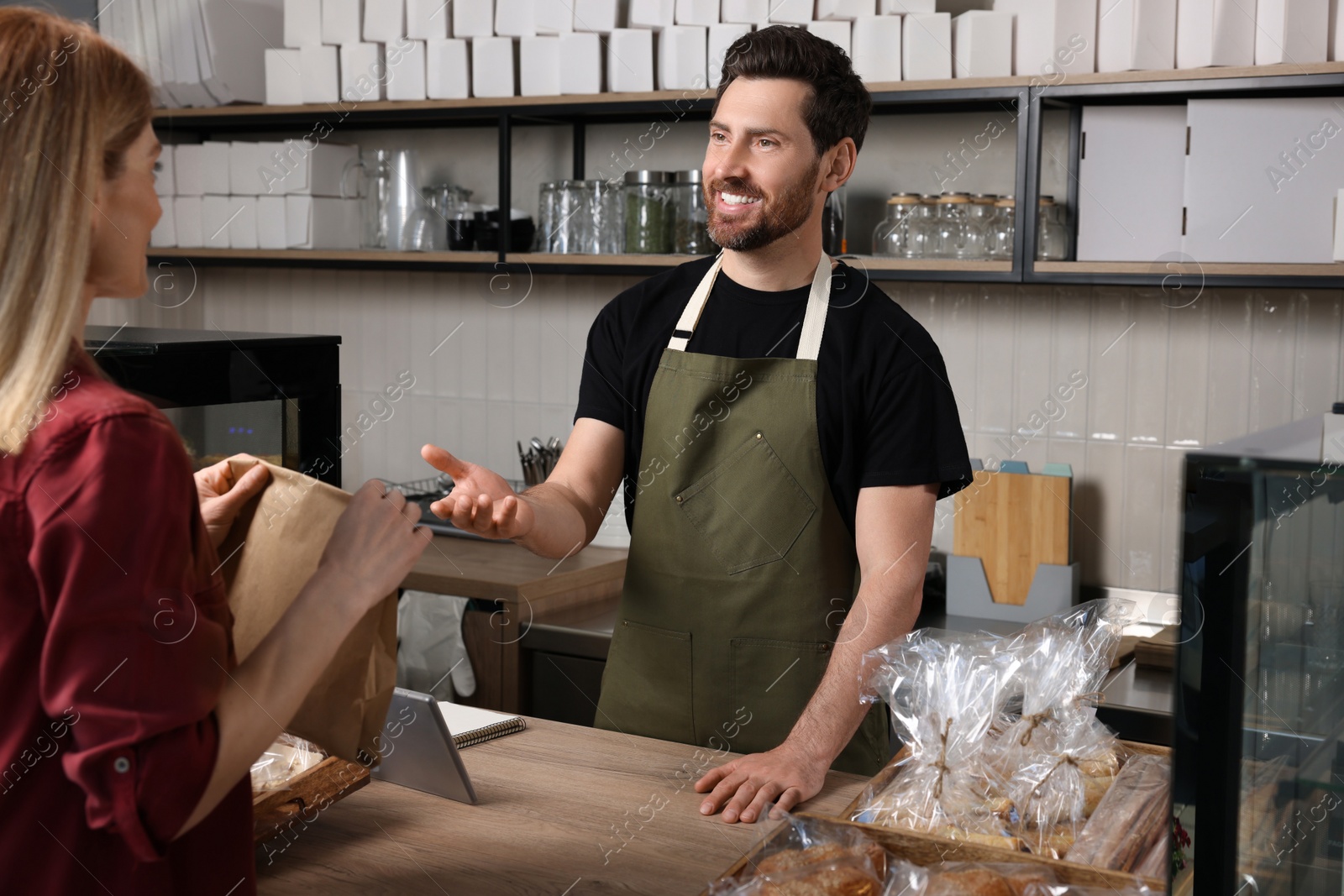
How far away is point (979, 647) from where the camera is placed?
1.26 m

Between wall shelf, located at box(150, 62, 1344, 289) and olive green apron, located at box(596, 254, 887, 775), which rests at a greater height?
wall shelf, located at box(150, 62, 1344, 289)

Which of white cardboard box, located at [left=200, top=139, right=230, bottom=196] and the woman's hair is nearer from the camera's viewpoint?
the woman's hair

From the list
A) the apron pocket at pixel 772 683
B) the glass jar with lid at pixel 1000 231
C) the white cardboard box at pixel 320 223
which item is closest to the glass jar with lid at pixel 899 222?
the glass jar with lid at pixel 1000 231

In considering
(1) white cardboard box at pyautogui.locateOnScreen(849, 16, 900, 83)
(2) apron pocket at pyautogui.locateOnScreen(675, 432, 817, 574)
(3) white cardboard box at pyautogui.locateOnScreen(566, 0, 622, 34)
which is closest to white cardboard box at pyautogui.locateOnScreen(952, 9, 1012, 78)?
(1) white cardboard box at pyautogui.locateOnScreen(849, 16, 900, 83)

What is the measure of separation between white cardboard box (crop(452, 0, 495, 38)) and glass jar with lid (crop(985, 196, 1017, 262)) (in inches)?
50.8

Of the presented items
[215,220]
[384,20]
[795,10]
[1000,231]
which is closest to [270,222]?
[215,220]

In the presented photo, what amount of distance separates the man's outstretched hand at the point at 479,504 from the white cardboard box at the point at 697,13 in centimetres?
157

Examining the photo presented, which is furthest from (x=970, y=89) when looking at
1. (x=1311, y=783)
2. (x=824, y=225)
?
(x=1311, y=783)

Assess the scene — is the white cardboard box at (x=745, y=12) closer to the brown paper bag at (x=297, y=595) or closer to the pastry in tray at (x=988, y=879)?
the brown paper bag at (x=297, y=595)

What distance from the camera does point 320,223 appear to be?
3268 millimetres

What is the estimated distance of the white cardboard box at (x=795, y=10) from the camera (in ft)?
8.59

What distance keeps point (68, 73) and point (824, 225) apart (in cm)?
210

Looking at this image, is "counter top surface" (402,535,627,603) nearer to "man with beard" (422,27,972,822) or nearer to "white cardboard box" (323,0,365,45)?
"man with beard" (422,27,972,822)

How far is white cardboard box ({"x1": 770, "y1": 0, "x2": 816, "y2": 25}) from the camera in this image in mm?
2619
